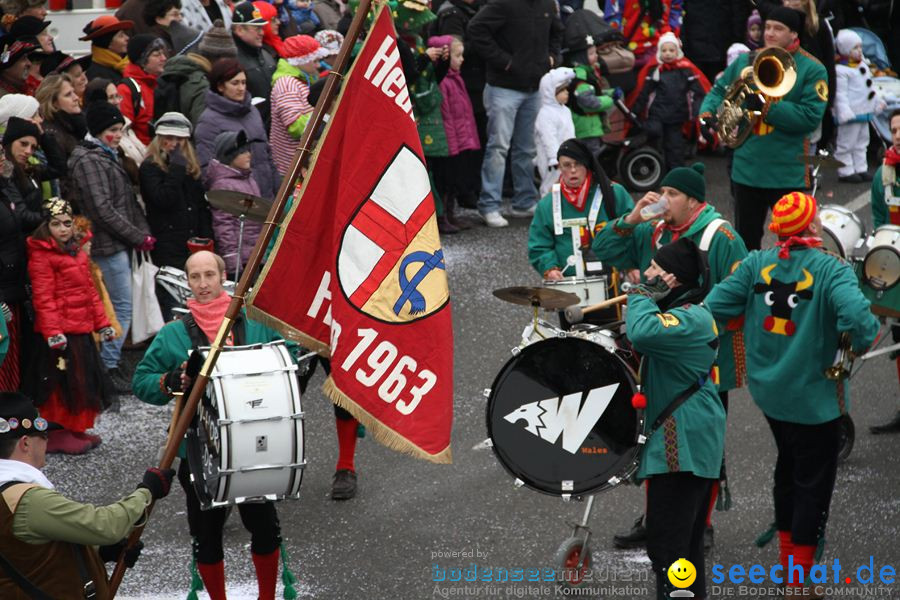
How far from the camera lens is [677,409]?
21.4 ft

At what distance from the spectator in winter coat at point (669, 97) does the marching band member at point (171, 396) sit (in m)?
8.64

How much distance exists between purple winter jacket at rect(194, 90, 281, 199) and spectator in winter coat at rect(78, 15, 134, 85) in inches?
61.3

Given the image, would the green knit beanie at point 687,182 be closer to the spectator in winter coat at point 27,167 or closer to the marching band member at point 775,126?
the marching band member at point 775,126

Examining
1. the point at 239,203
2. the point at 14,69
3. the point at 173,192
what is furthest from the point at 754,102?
the point at 14,69

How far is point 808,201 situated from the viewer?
23.0 feet

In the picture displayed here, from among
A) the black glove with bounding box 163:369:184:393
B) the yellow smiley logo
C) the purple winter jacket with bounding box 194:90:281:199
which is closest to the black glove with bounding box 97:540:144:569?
the black glove with bounding box 163:369:184:393

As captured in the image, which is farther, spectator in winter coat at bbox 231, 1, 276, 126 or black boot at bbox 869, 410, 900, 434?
spectator in winter coat at bbox 231, 1, 276, 126

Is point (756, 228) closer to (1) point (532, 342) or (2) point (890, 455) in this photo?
(2) point (890, 455)

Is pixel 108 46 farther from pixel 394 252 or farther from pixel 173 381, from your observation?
pixel 394 252

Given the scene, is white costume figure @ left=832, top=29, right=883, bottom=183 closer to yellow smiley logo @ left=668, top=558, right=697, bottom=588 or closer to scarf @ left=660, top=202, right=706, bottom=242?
scarf @ left=660, top=202, right=706, bottom=242

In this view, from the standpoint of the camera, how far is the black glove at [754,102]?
32.5ft

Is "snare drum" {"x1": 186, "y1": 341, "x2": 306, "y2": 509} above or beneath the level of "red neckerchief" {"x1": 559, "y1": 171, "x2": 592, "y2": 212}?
beneath

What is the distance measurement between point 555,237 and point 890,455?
265 centimetres

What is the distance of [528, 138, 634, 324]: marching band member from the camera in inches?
342
